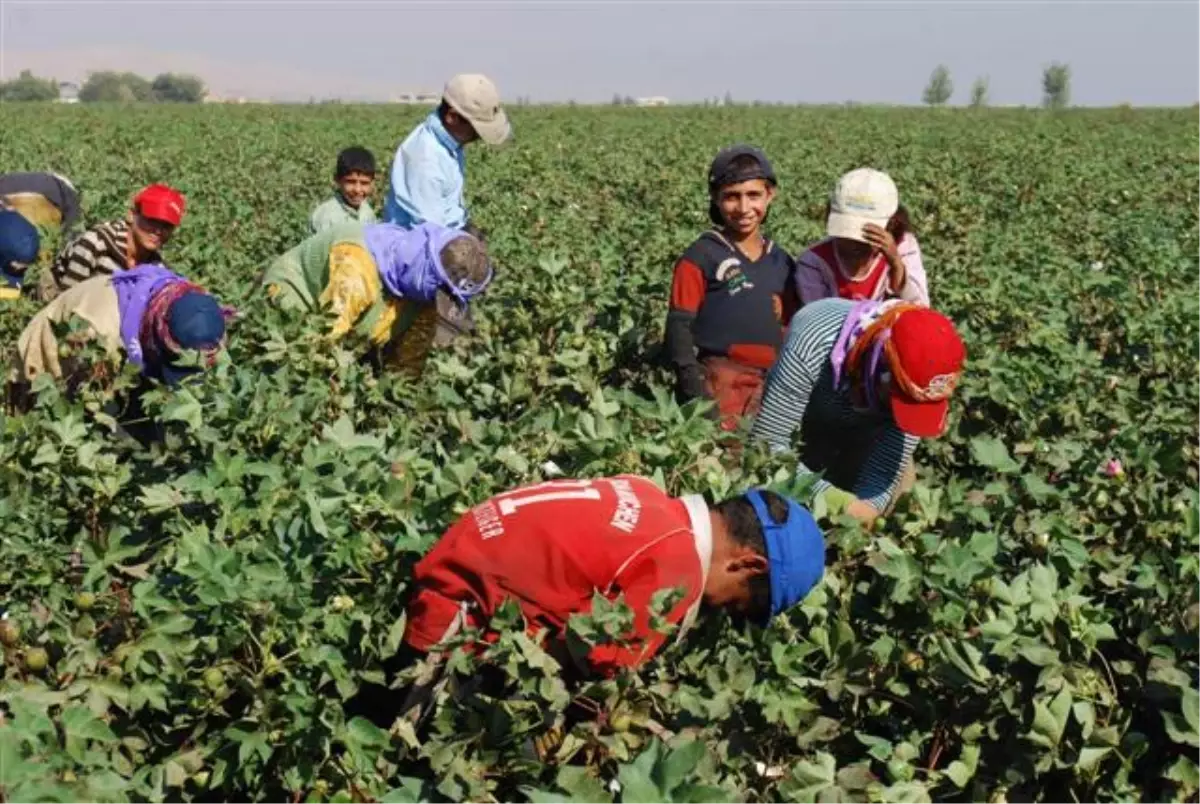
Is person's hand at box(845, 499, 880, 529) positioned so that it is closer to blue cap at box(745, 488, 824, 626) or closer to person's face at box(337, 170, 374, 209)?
blue cap at box(745, 488, 824, 626)

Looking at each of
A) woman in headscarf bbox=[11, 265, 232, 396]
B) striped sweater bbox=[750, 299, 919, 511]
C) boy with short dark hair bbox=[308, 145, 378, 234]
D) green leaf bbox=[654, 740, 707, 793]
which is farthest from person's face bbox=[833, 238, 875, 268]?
boy with short dark hair bbox=[308, 145, 378, 234]

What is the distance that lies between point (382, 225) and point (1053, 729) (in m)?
3.28

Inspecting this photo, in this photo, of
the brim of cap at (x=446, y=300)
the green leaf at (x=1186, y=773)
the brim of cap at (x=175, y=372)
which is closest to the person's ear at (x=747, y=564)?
the green leaf at (x=1186, y=773)

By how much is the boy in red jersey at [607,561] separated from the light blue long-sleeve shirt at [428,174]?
379 cm

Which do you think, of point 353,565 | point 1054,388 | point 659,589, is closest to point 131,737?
point 353,565

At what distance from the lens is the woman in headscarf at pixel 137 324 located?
3.98 meters

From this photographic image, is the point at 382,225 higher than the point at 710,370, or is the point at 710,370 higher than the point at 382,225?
the point at 382,225

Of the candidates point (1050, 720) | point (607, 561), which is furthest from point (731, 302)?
point (1050, 720)

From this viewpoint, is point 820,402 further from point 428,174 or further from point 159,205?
point 428,174

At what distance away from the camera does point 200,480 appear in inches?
114

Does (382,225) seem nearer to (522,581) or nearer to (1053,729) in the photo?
(522,581)

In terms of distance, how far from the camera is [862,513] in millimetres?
2949

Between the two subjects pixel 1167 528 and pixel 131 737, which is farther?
pixel 1167 528

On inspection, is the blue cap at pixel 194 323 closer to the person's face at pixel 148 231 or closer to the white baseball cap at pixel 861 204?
the person's face at pixel 148 231
